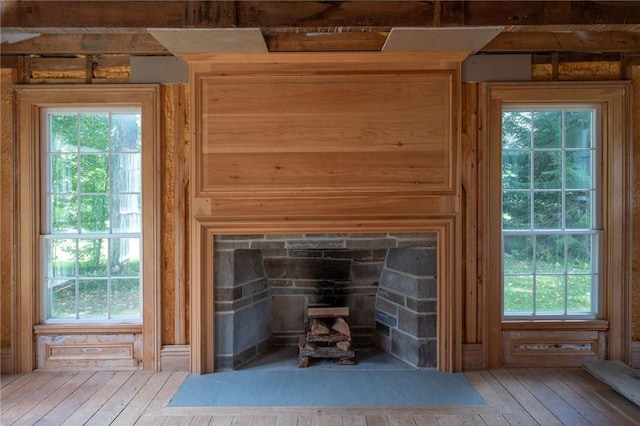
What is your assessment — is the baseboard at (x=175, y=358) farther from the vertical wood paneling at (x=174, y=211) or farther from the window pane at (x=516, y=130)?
the window pane at (x=516, y=130)

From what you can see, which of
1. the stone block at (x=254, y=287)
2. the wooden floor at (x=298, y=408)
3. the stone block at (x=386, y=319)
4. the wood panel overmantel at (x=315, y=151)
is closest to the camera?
the wooden floor at (x=298, y=408)

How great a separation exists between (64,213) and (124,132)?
2.90ft

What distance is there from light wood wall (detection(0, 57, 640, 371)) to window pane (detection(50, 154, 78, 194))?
0.98 ft

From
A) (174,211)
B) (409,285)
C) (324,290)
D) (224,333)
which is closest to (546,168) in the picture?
(409,285)

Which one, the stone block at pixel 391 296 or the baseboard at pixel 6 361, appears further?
the stone block at pixel 391 296

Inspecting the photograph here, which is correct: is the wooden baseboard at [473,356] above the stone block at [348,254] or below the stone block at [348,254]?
below

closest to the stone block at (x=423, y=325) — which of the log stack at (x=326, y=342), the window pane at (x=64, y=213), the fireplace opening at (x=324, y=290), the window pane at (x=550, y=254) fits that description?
the fireplace opening at (x=324, y=290)

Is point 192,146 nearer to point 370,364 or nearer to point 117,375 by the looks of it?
point 117,375

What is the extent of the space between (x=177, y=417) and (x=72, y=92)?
8.93 ft

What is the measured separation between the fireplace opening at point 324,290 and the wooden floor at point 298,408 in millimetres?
550

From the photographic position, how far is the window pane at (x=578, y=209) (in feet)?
11.1

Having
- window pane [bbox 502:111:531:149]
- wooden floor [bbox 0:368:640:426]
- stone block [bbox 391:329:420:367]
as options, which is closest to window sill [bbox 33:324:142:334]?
wooden floor [bbox 0:368:640:426]

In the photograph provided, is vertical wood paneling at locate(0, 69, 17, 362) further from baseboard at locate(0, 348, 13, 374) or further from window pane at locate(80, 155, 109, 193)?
window pane at locate(80, 155, 109, 193)

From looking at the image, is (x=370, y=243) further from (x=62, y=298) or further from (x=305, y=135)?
(x=62, y=298)
